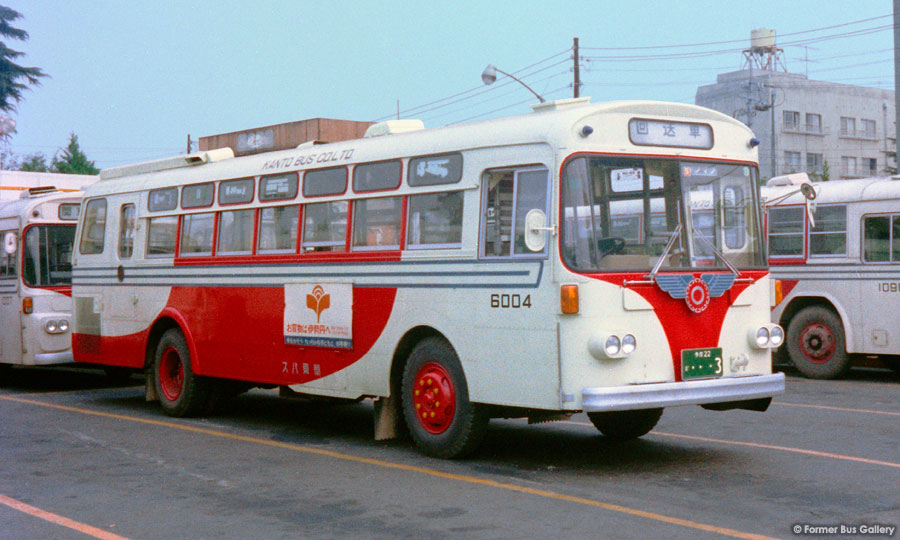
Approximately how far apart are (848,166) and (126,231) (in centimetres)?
6989

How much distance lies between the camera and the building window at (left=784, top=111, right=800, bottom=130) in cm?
7281

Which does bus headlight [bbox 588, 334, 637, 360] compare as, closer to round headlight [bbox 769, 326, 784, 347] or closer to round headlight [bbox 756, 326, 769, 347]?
round headlight [bbox 756, 326, 769, 347]

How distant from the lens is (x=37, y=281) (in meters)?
16.7

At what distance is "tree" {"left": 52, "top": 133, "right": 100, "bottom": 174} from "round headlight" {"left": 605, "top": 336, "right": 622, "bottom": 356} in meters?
78.5

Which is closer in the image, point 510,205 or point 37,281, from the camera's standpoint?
point 510,205

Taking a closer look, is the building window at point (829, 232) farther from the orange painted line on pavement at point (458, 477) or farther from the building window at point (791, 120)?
the building window at point (791, 120)

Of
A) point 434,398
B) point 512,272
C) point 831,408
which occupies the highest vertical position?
point 512,272

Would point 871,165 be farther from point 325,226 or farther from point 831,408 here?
point 325,226

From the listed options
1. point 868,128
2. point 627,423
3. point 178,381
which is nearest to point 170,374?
point 178,381

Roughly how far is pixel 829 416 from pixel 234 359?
6.45 metres

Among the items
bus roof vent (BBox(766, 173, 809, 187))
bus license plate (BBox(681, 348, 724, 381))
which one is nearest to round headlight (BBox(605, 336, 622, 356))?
bus license plate (BBox(681, 348, 724, 381))

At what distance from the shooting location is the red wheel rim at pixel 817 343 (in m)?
17.2

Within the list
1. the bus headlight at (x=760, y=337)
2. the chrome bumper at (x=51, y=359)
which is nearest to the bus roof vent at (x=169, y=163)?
the chrome bumper at (x=51, y=359)

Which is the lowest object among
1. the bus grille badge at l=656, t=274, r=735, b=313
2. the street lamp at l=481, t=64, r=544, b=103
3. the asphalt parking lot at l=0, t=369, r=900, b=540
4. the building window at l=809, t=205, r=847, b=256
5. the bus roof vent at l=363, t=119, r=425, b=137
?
the asphalt parking lot at l=0, t=369, r=900, b=540
